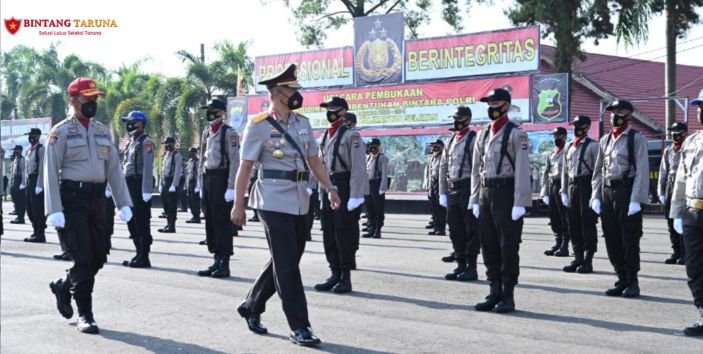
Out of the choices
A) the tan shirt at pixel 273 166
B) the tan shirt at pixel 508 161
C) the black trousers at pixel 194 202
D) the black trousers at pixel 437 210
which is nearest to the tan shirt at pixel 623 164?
the tan shirt at pixel 508 161

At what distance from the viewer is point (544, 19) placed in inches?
1210

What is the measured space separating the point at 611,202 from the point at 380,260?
4470 millimetres

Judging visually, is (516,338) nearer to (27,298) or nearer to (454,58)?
(27,298)

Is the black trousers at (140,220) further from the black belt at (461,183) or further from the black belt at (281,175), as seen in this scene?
the black belt at (281,175)

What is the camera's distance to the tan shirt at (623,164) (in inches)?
353

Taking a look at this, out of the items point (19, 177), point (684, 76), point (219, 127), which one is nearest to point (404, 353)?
point (219, 127)

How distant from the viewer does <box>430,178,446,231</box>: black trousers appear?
18484mm

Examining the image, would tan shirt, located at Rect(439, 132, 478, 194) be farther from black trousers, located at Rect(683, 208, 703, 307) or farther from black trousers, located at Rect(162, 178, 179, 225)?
black trousers, located at Rect(162, 178, 179, 225)

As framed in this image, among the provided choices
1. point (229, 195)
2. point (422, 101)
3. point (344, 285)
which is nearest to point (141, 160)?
point (229, 195)

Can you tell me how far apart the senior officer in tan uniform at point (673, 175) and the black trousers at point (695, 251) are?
221 inches

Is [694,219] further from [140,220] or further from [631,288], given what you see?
[140,220]

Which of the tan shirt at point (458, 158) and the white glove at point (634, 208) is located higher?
the tan shirt at point (458, 158)

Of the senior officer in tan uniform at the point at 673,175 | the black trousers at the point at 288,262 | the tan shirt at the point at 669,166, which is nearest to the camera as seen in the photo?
the black trousers at the point at 288,262

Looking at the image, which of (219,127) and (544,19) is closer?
(219,127)
